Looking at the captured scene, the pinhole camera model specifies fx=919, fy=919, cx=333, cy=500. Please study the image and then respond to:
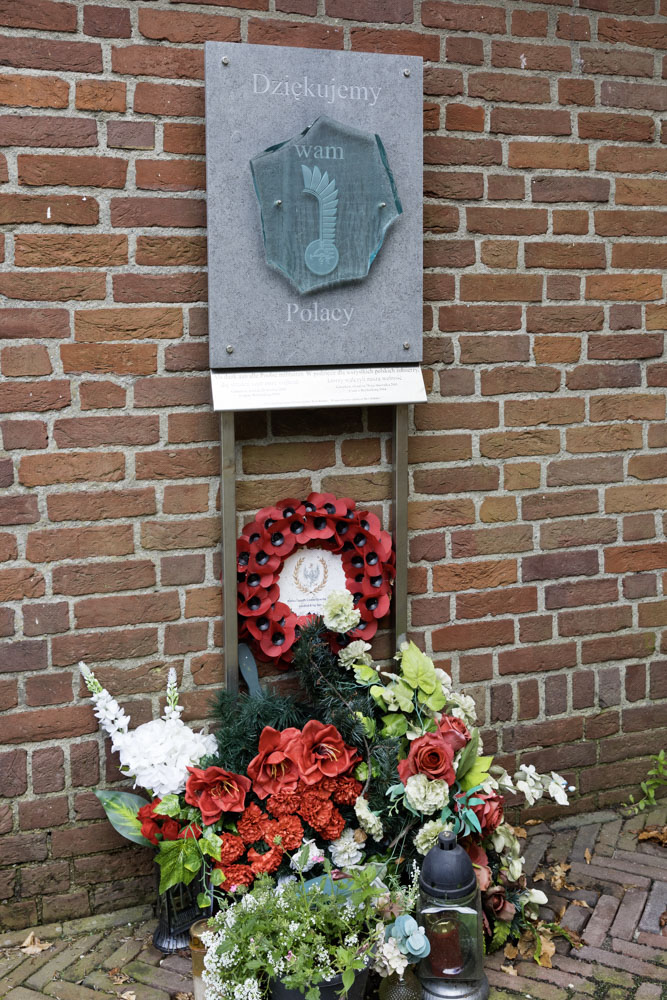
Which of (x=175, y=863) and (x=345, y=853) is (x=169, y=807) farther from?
(x=345, y=853)

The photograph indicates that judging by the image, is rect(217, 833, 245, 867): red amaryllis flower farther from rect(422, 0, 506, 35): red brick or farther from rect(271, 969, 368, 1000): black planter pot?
rect(422, 0, 506, 35): red brick

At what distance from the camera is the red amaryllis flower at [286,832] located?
80.1 inches

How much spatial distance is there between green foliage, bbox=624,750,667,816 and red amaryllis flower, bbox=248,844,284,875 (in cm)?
134

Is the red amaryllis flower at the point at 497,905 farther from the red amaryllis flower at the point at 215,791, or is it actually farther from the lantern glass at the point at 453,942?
the red amaryllis flower at the point at 215,791

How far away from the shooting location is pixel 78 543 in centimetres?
227

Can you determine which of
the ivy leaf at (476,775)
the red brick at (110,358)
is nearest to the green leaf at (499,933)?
the ivy leaf at (476,775)

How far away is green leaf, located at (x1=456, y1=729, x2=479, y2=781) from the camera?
85.2 inches

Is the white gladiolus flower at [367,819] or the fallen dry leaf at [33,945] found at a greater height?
the white gladiolus flower at [367,819]

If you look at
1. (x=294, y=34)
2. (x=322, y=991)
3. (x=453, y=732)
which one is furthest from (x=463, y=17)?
(x=322, y=991)

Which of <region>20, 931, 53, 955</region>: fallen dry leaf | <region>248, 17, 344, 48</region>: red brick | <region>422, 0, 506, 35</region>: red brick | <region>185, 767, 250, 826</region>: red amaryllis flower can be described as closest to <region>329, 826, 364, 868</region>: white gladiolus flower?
<region>185, 767, 250, 826</region>: red amaryllis flower

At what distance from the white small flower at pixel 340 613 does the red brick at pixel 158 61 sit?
133cm

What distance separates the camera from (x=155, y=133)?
2234 millimetres

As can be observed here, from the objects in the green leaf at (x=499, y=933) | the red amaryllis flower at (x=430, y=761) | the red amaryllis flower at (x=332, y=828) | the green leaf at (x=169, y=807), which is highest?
the red amaryllis flower at (x=430, y=761)

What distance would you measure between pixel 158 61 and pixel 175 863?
1898 millimetres
